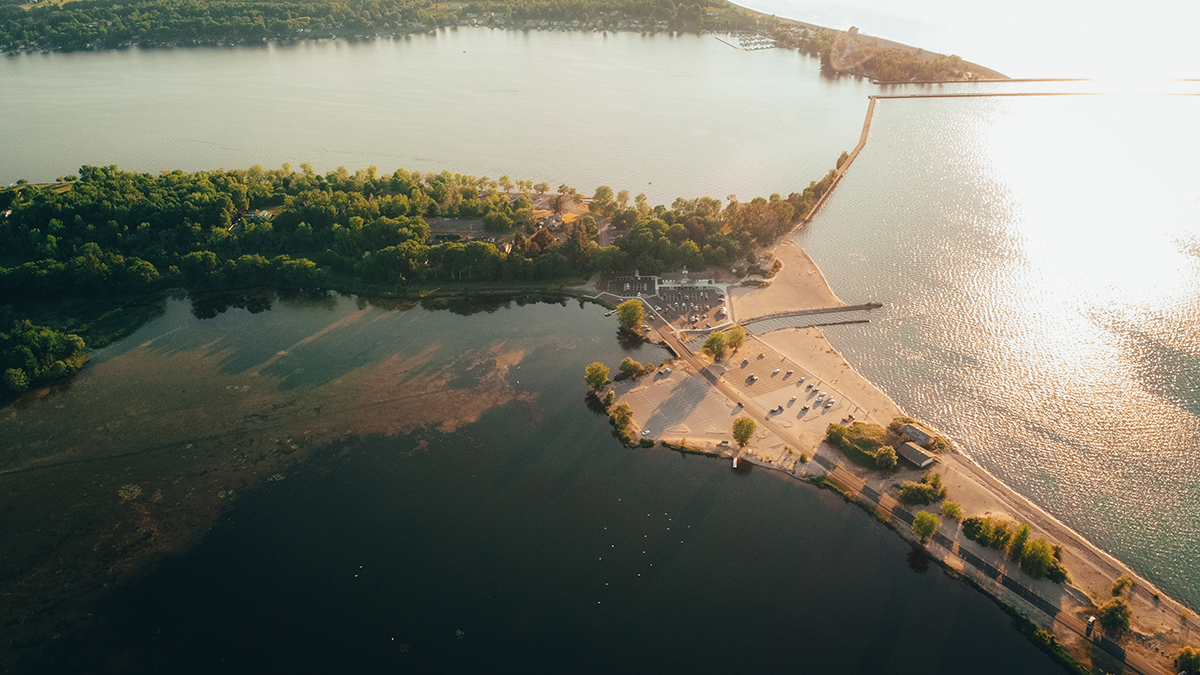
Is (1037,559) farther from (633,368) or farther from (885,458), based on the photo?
(633,368)

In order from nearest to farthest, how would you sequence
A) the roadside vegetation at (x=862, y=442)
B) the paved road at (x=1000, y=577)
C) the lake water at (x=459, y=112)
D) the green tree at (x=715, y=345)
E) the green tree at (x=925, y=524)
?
the paved road at (x=1000, y=577) → the green tree at (x=925, y=524) → the roadside vegetation at (x=862, y=442) → the green tree at (x=715, y=345) → the lake water at (x=459, y=112)

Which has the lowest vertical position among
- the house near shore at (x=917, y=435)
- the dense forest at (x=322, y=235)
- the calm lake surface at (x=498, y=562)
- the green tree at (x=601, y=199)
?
the calm lake surface at (x=498, y=562)

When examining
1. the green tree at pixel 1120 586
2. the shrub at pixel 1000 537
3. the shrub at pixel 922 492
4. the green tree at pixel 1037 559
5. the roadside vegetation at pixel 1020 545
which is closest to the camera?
the green tree at pixel 1120 586

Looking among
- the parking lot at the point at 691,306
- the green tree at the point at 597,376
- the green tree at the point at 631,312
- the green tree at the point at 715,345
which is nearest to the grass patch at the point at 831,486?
the green tree at the point at 715,345

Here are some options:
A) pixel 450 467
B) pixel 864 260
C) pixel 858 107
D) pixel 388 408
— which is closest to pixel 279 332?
pixel 388 408

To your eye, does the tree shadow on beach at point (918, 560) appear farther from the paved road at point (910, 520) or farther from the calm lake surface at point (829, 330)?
the paved road at point (910, 520)

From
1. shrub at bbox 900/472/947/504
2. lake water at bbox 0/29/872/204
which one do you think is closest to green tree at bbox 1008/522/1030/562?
→ shrub at bbox 900/472/947/504

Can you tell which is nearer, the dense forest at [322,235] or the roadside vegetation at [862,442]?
the roadside vegetation at [862,442]

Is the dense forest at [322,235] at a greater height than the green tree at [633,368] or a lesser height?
greater
